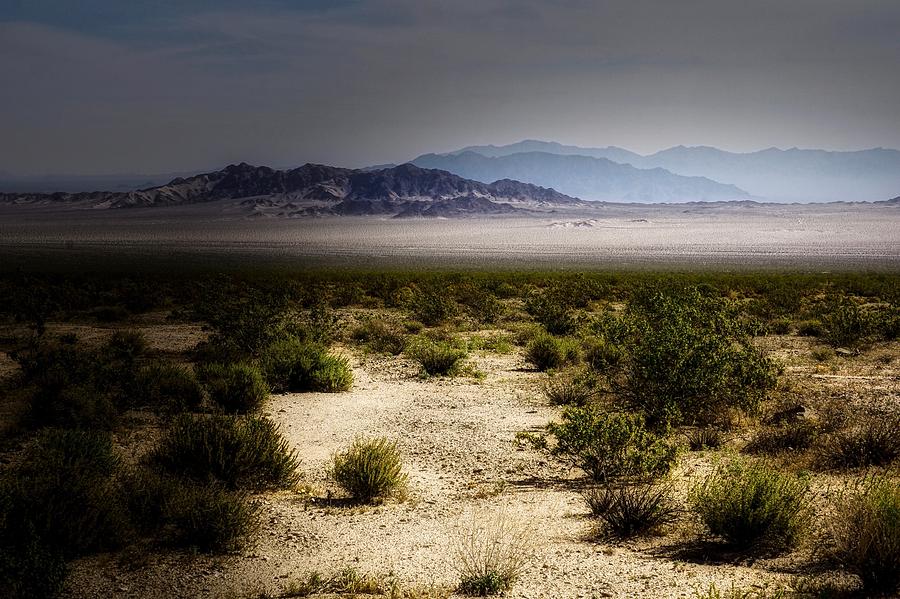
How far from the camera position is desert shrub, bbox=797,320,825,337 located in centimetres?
2044

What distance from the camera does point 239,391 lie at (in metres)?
11.5

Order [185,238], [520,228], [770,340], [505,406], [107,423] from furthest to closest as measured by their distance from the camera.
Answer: [520,228], [185,238], [770,340], [505,406], [107,423]

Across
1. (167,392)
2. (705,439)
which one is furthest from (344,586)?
(167,392)

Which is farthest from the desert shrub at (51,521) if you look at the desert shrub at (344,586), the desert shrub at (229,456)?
the desert shrub at (344,586)

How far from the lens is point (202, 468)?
25.2ft

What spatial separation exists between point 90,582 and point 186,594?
34.4 inches

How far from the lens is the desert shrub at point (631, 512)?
254 inches

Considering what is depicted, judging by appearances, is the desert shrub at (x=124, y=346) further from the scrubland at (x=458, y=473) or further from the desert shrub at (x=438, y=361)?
the desert shrub at (x=438, y=361)

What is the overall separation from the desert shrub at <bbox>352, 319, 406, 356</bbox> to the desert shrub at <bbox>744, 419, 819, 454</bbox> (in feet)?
33.3

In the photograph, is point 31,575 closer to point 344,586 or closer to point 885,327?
point 344,586

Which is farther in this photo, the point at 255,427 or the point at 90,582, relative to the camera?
the point at 255,427

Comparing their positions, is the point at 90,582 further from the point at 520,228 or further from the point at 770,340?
the point at 520,228

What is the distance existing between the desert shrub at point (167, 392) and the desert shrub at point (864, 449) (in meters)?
9.76

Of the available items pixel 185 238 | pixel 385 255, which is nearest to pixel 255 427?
pixel 385 255
